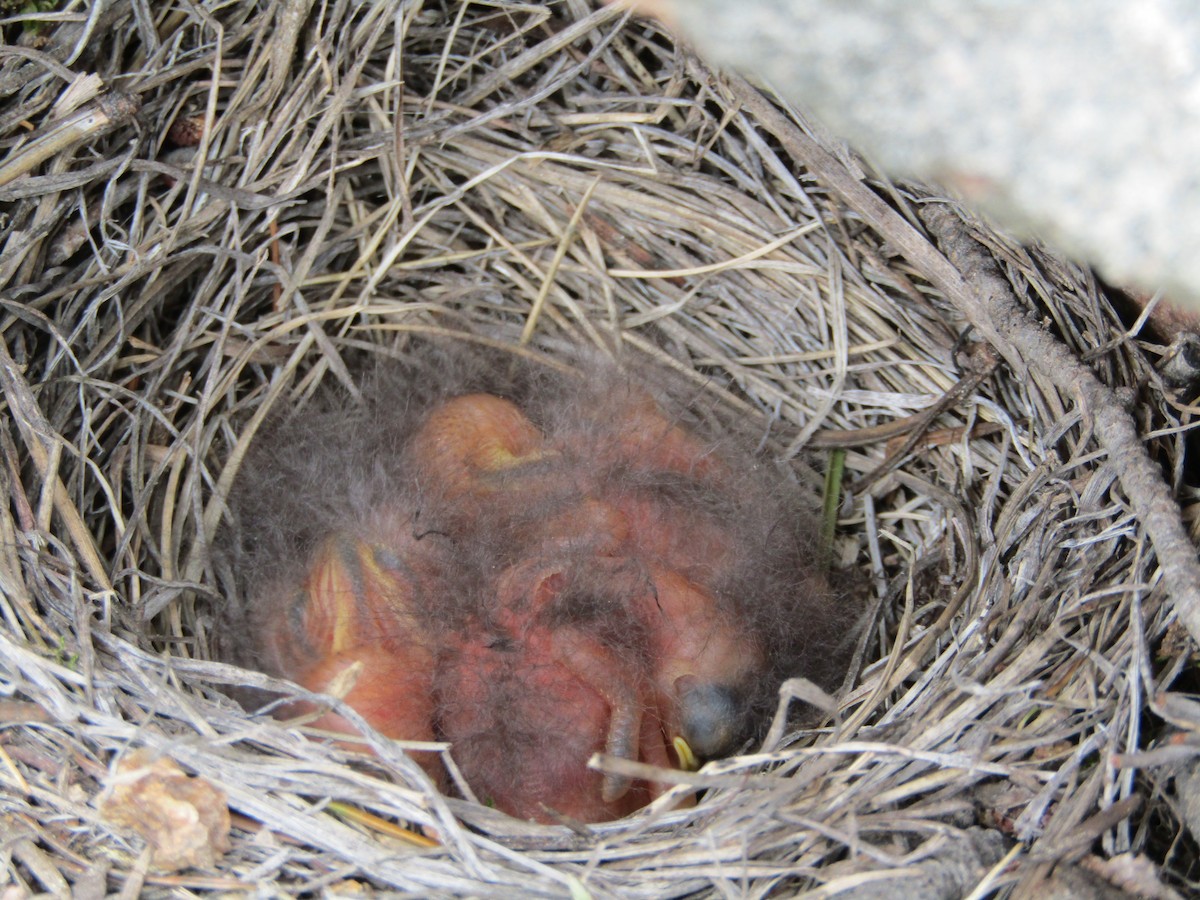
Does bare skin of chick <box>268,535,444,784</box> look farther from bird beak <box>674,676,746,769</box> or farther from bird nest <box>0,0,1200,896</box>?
bird beak <box>674,676,746,769</box>

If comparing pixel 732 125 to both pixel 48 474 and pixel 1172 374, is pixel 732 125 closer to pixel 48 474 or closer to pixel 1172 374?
pixel 1172 374

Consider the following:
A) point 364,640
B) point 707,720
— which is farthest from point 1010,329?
point 364,640

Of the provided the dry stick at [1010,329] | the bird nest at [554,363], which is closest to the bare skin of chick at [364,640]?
the bird nest at [554,363]

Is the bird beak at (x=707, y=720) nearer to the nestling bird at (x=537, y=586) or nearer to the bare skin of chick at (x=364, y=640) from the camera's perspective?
the nestling bird at (x=537, y=586)

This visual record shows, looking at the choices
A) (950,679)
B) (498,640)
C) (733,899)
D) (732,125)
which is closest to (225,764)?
(498,640)

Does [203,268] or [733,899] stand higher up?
[203,268]

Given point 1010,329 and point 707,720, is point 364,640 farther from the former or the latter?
point 1010,329
